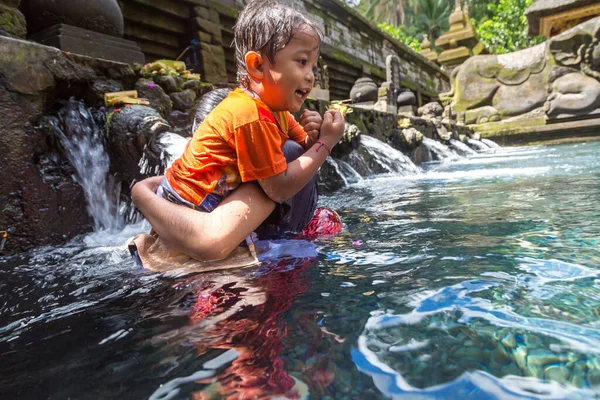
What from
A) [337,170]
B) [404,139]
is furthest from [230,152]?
[404,139]

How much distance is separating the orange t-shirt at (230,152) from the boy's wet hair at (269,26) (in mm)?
161

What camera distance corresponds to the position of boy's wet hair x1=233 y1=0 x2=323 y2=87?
1.21 meters

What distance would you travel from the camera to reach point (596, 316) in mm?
674

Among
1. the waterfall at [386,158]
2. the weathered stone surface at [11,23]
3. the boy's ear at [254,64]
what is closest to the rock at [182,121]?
the weathered stone surface at [11,23]

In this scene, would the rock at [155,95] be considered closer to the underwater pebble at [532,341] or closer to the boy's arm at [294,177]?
the boy's arm at [294,177]

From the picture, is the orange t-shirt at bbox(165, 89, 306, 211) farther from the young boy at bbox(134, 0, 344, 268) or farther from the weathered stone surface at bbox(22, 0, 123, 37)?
the weathered stone surface at bbox(22, 0, 123, 37)

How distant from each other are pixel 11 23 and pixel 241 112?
7.27ft

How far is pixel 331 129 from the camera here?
1.41 meters

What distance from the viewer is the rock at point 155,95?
2.75 m

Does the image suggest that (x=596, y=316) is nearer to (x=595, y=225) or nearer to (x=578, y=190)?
(x=595, y=225)

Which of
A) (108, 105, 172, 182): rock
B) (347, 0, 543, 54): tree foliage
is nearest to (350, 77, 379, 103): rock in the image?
(108, 105, 172, 182): rock

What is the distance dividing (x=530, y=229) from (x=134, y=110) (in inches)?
86.2

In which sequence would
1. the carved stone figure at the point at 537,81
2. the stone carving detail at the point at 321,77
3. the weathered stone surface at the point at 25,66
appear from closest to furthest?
the weathered stone surface at the point at 25,66
the stone carving detail at the point at 321,77
the carved stone figure at the point at 537,81

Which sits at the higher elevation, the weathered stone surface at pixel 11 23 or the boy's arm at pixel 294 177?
the weathered stone surface at pixel 11 23
